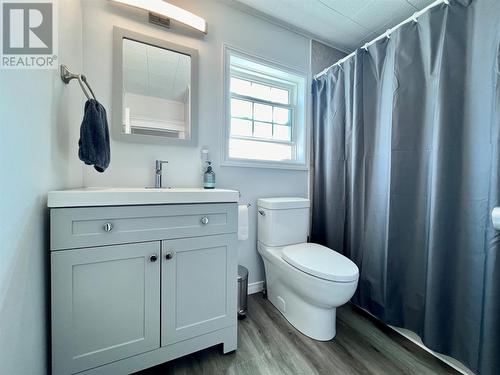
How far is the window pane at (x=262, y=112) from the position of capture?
6.15 feet

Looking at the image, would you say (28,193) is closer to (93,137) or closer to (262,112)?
(93,137)

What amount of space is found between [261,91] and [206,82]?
0.55 meters

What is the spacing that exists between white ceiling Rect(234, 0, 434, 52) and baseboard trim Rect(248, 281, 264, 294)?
218cm

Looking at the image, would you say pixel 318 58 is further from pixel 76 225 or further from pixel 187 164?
pixel 76 225

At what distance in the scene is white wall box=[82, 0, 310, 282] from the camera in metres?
1.28

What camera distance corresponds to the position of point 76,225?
32.4 inches

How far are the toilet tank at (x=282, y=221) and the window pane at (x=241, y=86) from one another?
93cm

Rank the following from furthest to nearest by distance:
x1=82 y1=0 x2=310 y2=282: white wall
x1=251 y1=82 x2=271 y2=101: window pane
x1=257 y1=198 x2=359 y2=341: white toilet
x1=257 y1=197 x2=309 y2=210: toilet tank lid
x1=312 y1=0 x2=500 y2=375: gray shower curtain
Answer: x1=251 y1=82 x2=271 y2=101: window pane, x1=257 y1=197 x2=309 y2=210: toilet tank lid, x1=82 y1=0 x2=310 y2=282: white wall, x1=257 y1=198 x2=359 y2=341: white toilet, x1=312 y1=0 x2=500 y2=375: gray shower curtain

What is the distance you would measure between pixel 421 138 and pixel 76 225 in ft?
5.60

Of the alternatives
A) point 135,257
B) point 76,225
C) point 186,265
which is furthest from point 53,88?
point 186,265

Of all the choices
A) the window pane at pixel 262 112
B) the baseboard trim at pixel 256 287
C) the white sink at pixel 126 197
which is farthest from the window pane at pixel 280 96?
the baseboard trim at pixel 256 287

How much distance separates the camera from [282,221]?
1.59 meters

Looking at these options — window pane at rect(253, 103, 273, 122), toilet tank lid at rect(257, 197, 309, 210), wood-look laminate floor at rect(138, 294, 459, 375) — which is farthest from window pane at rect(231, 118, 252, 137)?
wood-look laminate floor at rect(138, 294, 459, 375)

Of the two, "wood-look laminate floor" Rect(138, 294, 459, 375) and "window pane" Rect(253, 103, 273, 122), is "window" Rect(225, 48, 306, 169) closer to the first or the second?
"window pane" Rect(253, 103, 273, 122)
